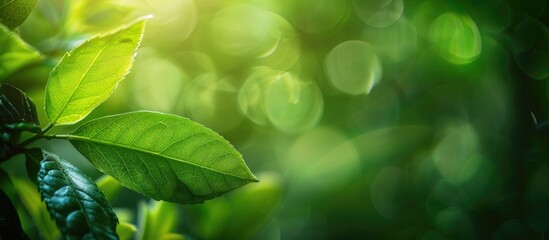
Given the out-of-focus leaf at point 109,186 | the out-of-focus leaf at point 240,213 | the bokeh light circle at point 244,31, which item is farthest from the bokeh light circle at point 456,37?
the out-of-focus leaf at point 109,186

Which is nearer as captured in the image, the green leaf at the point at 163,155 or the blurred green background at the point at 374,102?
the green leaf at the point at 163,155

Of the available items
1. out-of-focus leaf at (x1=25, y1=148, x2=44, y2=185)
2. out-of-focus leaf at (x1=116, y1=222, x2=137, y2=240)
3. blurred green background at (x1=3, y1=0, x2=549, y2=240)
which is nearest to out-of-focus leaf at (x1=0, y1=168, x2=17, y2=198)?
out-of-focus leaf at (x1=25, y1=148, x2=44, y2=185)

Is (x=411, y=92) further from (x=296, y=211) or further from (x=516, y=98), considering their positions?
(x=296, y=211)

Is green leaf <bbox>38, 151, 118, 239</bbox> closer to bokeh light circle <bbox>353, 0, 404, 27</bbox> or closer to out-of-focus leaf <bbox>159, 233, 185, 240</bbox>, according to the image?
out-of-focus leaf <bbox>159, 233, 185, 240</bbox>

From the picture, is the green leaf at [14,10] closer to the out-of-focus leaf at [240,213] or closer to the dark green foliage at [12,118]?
the dark green foliage at [12,118]

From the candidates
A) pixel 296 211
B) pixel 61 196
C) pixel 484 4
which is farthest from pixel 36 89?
pixel 484 4

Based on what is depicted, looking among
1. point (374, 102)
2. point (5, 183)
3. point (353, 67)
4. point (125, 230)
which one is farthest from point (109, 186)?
point (353, 67)

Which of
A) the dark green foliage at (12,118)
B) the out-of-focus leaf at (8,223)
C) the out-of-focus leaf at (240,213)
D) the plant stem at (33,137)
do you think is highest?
the dark green foliage at (12,118)
